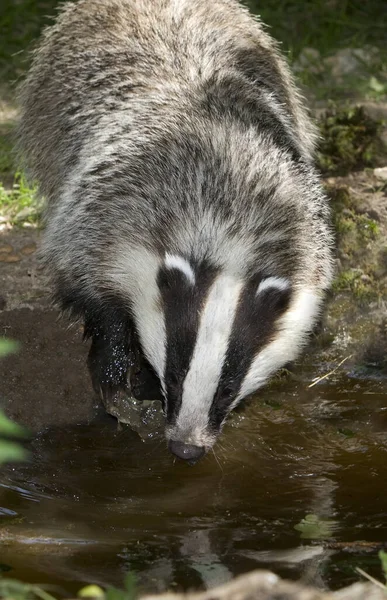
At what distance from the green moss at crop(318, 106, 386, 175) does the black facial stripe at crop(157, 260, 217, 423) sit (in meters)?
2.91

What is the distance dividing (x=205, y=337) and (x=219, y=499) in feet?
2.63

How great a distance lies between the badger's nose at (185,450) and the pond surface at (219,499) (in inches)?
9.4

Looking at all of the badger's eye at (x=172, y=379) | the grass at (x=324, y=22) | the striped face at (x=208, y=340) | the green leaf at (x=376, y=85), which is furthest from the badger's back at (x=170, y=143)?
the grass at (x=324, y=22)

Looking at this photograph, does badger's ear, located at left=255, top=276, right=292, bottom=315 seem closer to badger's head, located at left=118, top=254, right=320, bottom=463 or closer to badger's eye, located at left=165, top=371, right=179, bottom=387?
badger's head, located at left=118, top=254, right=320, bottom=463

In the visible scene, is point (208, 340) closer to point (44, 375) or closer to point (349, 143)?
point (44, 375)

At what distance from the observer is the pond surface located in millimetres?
3736

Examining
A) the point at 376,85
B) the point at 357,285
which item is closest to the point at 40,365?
the point at 357,285

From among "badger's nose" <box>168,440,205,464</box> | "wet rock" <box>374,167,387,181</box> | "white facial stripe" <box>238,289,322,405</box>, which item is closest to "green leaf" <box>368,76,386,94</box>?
"wet rock" <box>374,167,387,181</box>

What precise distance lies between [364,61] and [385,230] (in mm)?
2540

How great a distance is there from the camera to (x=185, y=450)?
167 inches

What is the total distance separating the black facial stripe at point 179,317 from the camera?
4.15 m

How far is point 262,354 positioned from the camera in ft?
14.5

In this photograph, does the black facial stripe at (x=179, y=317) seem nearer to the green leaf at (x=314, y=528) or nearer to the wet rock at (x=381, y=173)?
the green leaf at (x=314, y=528)

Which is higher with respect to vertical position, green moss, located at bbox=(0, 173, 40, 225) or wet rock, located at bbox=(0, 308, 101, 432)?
wet rock, located at bbox=(0, 308, 101, 432)
